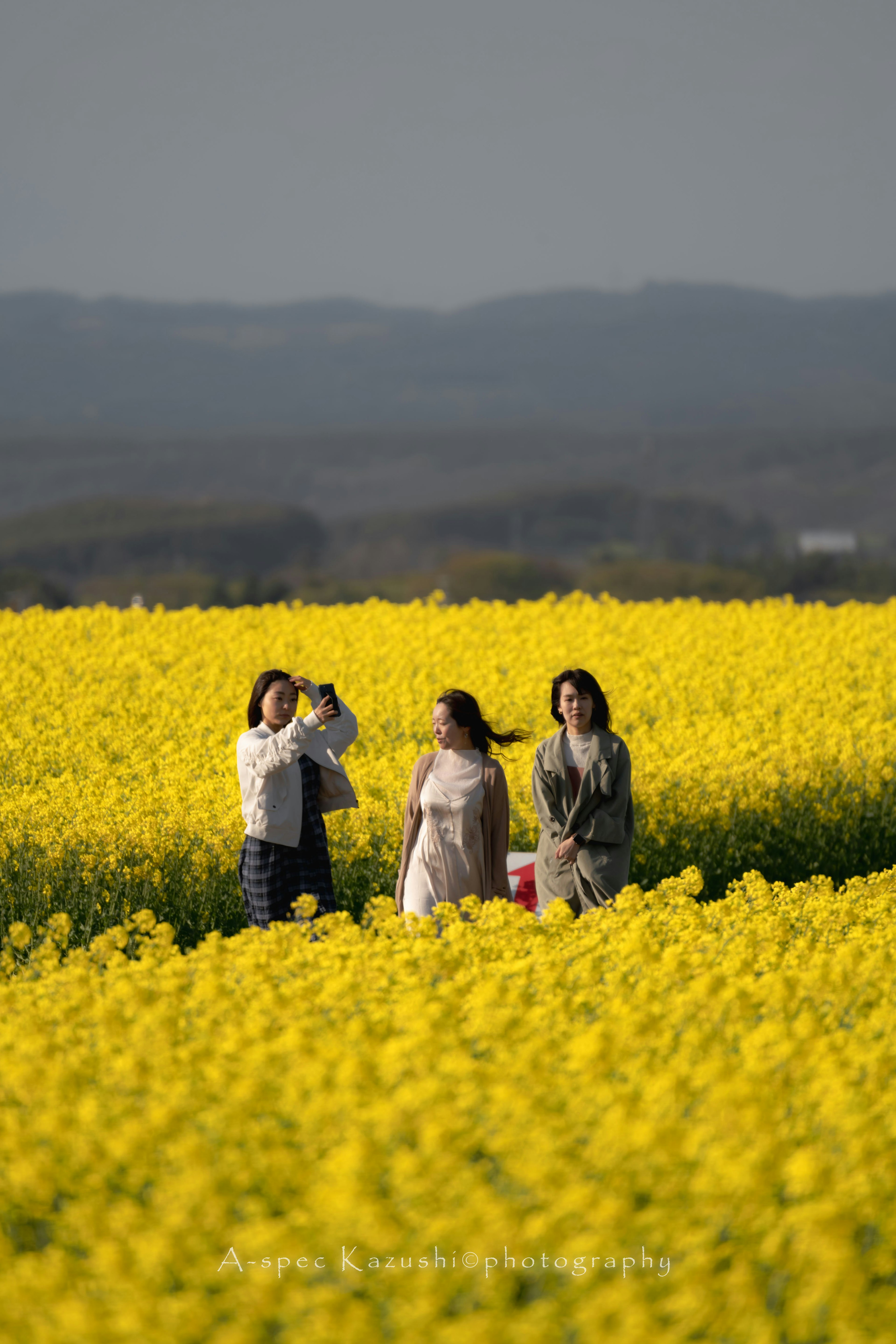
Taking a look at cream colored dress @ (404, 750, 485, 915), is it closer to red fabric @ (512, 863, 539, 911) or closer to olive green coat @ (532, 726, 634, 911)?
olive green coat @ (532, 726, 634, 911)

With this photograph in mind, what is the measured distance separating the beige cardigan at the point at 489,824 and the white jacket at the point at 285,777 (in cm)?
35

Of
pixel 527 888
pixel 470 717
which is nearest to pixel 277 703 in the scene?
pixel 470 717

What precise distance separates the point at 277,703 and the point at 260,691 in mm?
113

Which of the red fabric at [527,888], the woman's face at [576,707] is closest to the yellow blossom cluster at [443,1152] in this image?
the woman's face at [576,707]

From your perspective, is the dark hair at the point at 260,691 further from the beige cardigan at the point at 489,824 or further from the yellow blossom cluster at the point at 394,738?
the yellow blossom cluster at the point at 394,738

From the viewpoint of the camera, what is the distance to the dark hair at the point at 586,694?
19.9 feet

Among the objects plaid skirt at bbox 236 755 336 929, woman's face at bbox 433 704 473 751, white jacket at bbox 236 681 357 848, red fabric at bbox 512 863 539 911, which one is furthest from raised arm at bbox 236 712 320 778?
red fabric at bbox 512 863 539 911

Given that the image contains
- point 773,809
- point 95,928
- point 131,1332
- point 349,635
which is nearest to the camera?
point 131,1332

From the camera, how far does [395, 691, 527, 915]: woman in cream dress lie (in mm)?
5746

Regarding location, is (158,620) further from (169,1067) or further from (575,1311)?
(575,1311)

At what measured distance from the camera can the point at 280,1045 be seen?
3457 mm

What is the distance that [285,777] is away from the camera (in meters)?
5.91

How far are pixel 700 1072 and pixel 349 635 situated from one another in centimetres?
1210

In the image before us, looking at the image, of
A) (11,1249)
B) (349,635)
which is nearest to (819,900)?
(11,1249)
